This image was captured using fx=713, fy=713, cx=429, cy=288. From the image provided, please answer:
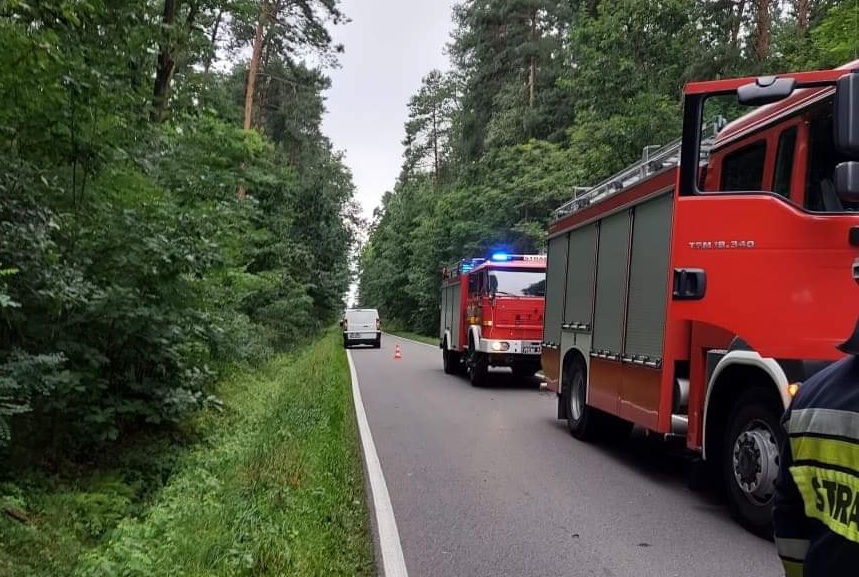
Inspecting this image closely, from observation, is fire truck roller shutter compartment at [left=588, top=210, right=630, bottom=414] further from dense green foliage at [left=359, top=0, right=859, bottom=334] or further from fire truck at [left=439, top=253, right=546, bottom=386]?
dense green foliage at [left=359, top=0, right=859, bottom=334]

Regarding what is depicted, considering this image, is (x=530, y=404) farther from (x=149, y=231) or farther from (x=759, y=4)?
(x=759, y=4)

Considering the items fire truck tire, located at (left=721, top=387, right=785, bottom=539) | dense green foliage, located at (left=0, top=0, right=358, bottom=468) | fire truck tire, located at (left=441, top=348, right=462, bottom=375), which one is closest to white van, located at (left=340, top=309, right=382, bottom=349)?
fire truck tire, located at (left=441, top=348, right=462, bottom=375)

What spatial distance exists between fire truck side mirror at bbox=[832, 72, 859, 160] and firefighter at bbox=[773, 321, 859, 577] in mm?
1204

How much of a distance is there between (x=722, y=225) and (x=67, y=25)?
634cm

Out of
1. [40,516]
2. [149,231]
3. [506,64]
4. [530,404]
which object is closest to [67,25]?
[149,231]

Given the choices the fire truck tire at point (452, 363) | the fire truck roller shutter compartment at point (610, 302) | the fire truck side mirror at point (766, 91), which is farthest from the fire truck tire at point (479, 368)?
the fire truck side mirror at point (766, 91)

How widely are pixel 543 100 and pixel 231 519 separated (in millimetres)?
33216

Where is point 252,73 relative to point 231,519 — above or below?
above

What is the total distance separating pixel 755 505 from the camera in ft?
16.8

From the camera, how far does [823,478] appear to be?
1.54 metres

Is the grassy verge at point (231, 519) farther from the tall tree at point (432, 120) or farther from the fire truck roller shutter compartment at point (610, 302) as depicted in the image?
the tall tree at point (432, 120)

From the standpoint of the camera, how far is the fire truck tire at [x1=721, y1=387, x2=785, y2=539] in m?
4.92

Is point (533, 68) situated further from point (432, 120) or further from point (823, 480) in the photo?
point (823, 480)

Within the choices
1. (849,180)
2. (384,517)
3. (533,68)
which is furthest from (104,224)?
(533,68)
